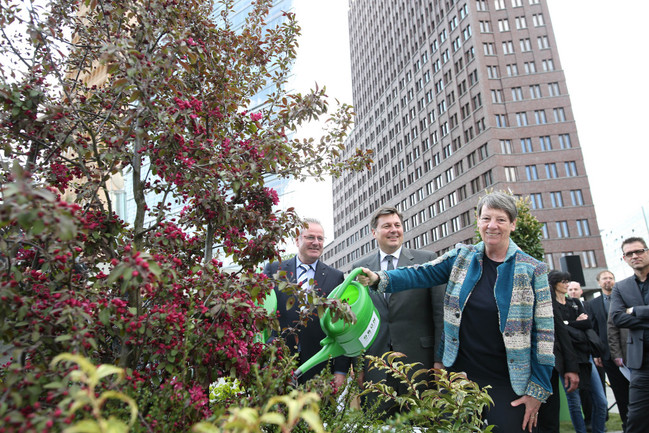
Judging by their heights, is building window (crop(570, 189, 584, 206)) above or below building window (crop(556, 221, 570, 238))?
above

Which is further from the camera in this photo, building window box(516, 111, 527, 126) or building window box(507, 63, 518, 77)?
building window box(507, 63, 518, 77)

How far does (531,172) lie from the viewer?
4200cm

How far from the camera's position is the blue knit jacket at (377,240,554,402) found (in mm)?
2514

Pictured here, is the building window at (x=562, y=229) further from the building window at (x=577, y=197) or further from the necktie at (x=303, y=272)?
the necktie at (x=303, y=272)

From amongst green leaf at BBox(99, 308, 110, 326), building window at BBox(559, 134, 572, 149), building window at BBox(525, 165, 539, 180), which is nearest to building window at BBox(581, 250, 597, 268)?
building window at BBox(525, 165, 539, 180)

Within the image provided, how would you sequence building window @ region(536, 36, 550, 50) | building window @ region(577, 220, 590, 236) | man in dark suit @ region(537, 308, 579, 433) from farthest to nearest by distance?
building window @ region(536, 36, 550, 50) < building window @ region(577, 220, 590, 236) < man in dark suit @ region(537, 308, 579, 433)

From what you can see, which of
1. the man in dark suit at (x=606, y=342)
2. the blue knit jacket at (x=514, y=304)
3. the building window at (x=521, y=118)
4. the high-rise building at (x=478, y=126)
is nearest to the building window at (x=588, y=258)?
the high-rise building at (x=478, y=126)

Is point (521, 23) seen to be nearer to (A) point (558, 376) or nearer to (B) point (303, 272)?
(A) point (558, 376)

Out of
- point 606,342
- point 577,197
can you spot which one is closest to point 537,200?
point 577,197

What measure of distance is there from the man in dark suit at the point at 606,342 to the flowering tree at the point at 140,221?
17.0ft

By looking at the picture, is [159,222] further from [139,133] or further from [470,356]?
[470,356]

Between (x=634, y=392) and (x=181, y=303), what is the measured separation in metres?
4.10

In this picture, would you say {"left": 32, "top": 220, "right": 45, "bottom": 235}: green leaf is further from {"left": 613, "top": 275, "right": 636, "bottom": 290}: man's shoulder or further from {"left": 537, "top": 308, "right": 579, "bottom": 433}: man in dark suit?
{"left": 613, "top": 275, "right": 636, "bottom": 290}: man's shoulder

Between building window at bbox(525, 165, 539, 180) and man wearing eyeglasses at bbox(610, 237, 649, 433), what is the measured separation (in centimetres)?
4105
